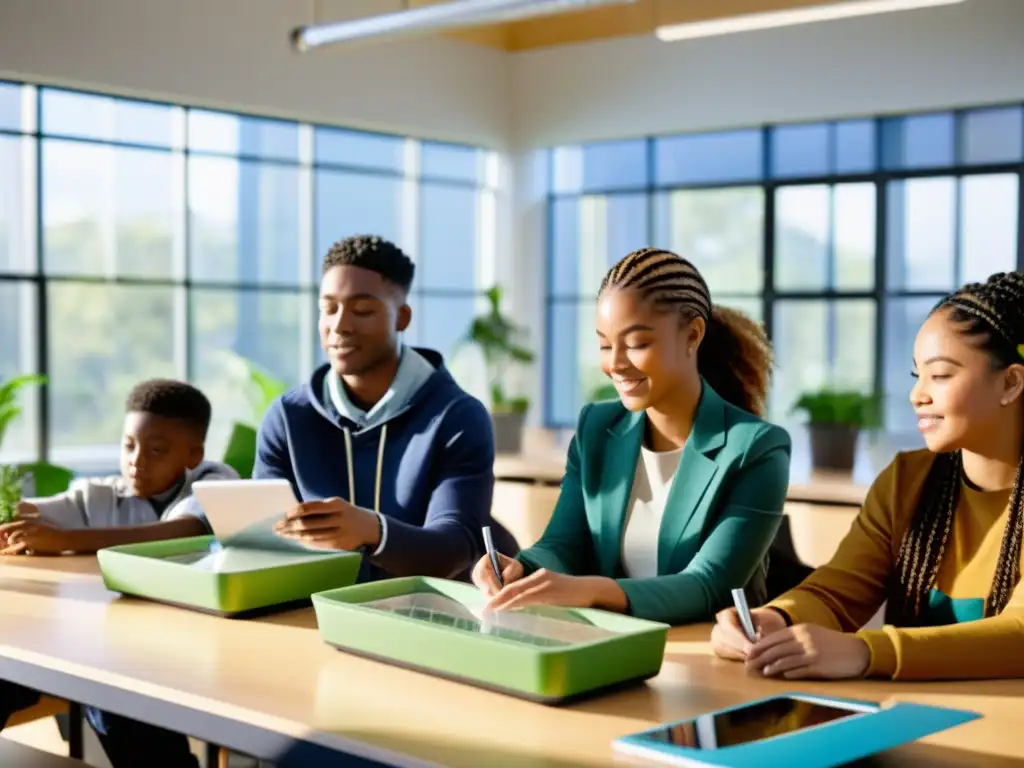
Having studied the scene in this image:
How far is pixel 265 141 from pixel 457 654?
8817 mm

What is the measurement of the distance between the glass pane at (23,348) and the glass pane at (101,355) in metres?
0.36

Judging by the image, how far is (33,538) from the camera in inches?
109

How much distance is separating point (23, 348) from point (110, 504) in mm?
6152

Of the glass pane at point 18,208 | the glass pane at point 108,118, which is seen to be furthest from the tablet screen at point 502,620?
the glass pane at point 108,118

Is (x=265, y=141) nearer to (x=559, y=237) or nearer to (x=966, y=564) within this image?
(x=559, y=237)

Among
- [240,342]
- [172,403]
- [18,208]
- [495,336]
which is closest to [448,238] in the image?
[495,336]

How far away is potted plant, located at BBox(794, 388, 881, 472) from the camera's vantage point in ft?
23.2

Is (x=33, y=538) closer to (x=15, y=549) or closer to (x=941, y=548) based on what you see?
(x=15, y=549)

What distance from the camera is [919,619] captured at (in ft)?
6.72

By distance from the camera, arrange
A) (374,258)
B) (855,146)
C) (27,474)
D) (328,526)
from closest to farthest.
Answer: (328,526) → (374,258) → (27,474) → (855,146)

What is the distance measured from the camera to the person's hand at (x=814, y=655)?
174 centimetres

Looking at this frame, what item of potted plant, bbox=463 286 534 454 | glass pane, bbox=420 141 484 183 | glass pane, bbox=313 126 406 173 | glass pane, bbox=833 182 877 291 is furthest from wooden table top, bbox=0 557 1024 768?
glass pane, bbox=420 141 484 183

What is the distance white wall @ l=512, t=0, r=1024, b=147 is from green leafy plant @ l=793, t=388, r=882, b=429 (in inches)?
112

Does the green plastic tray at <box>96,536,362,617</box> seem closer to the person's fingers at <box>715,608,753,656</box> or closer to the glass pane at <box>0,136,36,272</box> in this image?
the person's fingers at <box>715,608,753,656</box>
